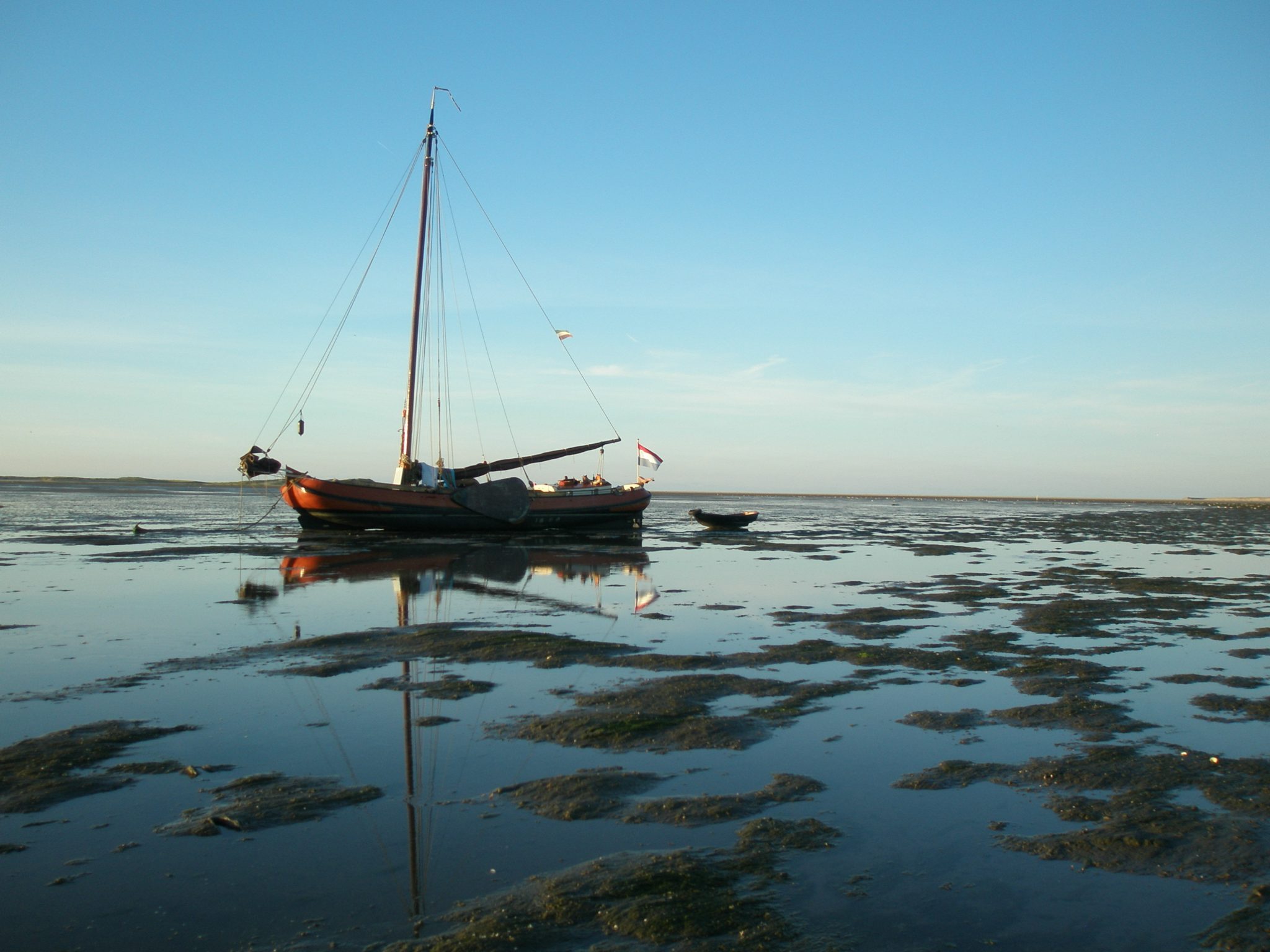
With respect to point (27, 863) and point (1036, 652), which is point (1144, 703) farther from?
point (27, 863)

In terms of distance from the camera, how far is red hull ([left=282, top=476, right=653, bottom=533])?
33.4 metres

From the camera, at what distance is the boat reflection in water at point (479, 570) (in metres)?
17.3

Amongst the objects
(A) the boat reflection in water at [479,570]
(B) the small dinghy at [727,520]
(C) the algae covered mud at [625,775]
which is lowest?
(C) the algae covered mud at [625,775]

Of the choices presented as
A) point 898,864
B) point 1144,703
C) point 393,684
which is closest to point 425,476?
point 393,684

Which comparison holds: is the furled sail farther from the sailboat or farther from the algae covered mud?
the algae covered mud

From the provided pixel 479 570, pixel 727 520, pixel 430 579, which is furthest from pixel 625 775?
pixel 727 520

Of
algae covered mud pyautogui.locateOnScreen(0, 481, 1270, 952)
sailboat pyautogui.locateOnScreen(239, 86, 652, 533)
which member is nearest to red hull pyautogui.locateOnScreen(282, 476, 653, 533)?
sailboat pyautogui.locateOnScreen(239, 86, 652, 533)

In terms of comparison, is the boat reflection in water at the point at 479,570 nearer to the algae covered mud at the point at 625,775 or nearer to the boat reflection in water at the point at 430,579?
the boat reflection in water at the point at 430,579

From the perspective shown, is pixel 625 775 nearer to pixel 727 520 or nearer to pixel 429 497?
pixel 429 497

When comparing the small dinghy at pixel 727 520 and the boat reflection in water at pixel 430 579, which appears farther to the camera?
the small dinghy at pixel 727 520

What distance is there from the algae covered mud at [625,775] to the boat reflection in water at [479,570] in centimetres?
97

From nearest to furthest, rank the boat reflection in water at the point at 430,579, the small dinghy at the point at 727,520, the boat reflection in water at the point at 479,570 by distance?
the boat reflection in water at the point at 430,579, the boat reflection in water at the point at 479,570, the small dinghy at the point at 727,520

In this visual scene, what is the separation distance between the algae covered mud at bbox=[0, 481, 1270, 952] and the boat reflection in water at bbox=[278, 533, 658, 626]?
975 mm

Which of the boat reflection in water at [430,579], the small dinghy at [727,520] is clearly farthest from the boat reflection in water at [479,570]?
the small dinghy at [727,520]
